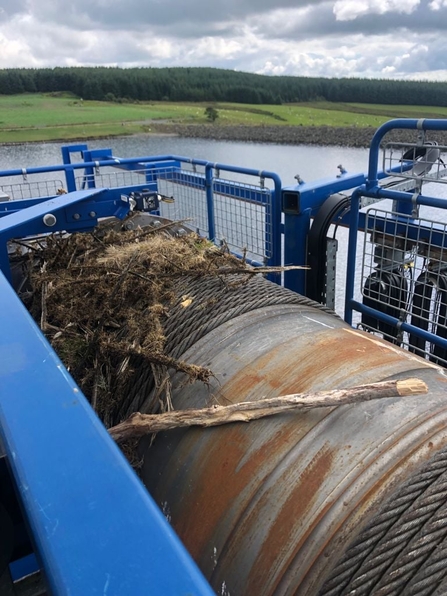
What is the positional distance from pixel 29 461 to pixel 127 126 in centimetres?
1699

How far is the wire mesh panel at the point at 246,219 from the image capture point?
374 centimetres

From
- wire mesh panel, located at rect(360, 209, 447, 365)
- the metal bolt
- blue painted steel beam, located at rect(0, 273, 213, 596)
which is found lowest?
wire mesh panel, located at rect(360, 209, 447, 365)

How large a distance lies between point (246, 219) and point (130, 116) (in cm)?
1630

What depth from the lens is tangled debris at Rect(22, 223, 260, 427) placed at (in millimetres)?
1854

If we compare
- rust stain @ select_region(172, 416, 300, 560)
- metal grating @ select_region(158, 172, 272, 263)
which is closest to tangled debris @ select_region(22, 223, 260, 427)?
rust stain @ select_region(172, 416, 300, 560)

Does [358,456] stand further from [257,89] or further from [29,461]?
[257,89]

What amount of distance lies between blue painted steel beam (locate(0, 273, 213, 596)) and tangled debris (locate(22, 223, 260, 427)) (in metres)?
0.80

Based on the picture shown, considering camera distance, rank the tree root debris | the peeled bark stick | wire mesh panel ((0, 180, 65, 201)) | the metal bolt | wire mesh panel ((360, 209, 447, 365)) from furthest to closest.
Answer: wire mesh panel ((0, 180, 65, 201)), wire mesh panel ((360, 209, 447, 365)), the metal bolt, the tree root debris, the peeled bark stick

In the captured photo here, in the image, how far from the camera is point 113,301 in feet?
7.00

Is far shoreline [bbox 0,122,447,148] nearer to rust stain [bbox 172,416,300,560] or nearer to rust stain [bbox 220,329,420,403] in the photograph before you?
rust stain [bbox 220,329,420,403]

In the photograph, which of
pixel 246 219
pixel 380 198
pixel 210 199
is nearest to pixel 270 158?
pixel 210 199

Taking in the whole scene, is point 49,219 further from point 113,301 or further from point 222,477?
point 222,477

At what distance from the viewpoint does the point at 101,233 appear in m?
3.14

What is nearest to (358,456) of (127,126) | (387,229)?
(387,229)
